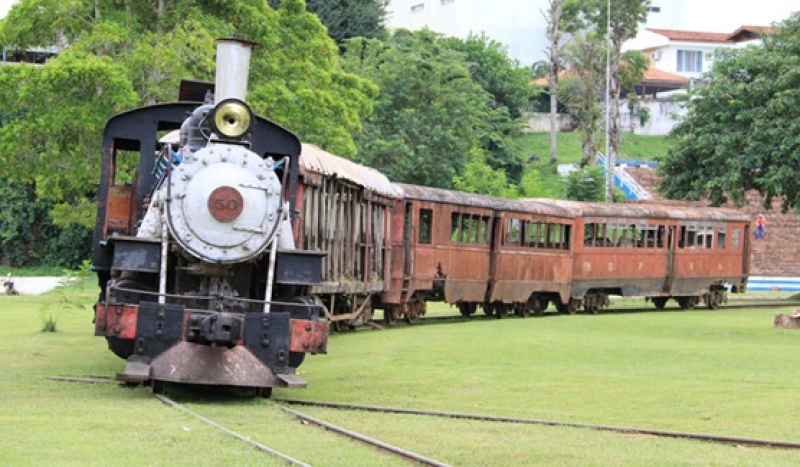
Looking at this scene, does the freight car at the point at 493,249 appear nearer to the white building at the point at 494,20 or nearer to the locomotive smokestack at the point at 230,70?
the locomotive smokestack at the point at 230,70

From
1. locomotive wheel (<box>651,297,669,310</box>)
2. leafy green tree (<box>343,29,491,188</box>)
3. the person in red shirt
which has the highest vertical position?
leafy green tree (<box>343,29,491,188</box>)

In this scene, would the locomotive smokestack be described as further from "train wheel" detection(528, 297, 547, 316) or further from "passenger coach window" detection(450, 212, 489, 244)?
"train wheel" detection(528, 297, 547, 316)

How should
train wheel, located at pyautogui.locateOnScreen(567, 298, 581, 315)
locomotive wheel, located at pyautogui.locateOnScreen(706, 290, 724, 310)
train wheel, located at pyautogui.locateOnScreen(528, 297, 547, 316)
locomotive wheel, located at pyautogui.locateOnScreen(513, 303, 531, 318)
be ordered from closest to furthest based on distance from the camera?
locomotive wheel, located at pyautogui.locateOnScreen(513, 303, 531, 318) → train wheel, located at pyautogui.locateOnScreen(528, 297, 547, 316) → train wheel, located at pyautogui.locateOnScreen(567, 298, 581, 315) → locomotive wheel, located at pyautogui.locateOnScreen(706, 290, 724, 310)

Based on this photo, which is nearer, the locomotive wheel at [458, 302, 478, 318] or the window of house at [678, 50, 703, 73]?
the locomotive wheel at [458, 302, 478, 318]

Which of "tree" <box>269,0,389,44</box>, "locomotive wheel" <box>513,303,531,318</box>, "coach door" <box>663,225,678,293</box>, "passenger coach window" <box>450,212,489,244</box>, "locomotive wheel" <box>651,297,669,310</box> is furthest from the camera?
"tree" <box>269,0,389,44</box>

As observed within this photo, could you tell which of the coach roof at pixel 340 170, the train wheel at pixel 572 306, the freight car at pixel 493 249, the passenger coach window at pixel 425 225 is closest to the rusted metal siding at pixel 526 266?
the freight car at pixel 493 249

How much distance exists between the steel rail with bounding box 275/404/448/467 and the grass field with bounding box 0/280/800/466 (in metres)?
0.13

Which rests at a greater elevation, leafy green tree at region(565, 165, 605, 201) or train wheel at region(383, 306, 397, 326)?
leafy green tree at region(565, 165, 605, 201)

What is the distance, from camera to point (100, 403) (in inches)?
485

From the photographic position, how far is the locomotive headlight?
13156mm

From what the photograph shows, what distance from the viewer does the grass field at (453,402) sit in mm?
9836

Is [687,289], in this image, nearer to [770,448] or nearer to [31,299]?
[31,299]

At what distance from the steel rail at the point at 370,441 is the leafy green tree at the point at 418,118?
4221cm

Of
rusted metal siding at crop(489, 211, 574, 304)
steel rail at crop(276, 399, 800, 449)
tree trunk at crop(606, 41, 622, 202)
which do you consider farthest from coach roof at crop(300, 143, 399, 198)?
tree trunk at crop(606, 41, 622, 202)
